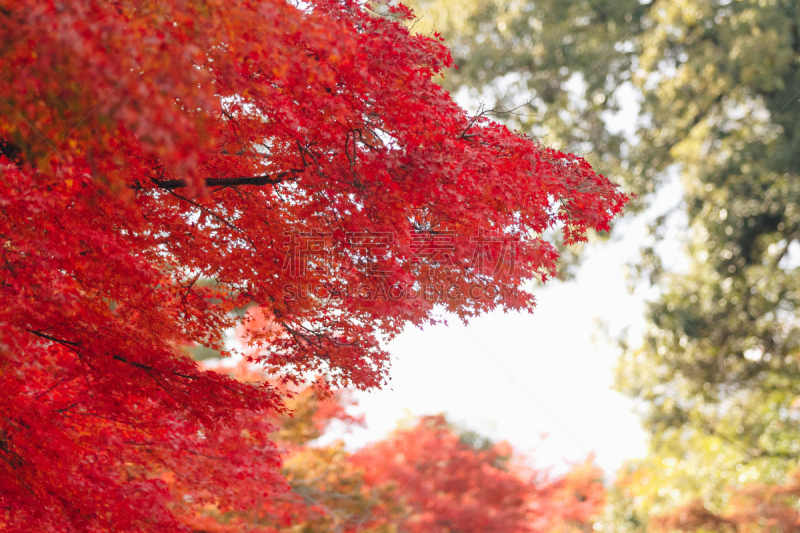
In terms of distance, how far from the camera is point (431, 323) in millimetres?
4555

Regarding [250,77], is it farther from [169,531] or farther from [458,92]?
[458,92]

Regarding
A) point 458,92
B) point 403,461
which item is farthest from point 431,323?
point 403,461

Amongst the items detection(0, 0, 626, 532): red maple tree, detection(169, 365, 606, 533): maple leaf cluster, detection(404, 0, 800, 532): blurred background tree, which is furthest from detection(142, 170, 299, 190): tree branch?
detection(404, 0, 800, 532): blurred background tree

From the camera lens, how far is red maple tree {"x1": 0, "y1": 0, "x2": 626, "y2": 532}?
9.75ft

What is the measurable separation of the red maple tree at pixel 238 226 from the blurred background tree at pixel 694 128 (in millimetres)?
6654

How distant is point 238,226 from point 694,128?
9.82 m

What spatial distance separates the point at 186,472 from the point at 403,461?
1425 cm

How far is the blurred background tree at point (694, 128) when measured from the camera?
35.3ft

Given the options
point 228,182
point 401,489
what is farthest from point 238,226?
point 401,489

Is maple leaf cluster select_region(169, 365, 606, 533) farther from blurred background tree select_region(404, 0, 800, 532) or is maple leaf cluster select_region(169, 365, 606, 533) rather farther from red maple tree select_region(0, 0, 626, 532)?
blurred background tree select_region(404, 0, 800, 532)

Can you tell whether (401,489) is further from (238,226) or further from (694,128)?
(238,226)

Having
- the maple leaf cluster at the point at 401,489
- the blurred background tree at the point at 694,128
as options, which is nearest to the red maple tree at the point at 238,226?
the maple leaf cluster at the point at 401,489

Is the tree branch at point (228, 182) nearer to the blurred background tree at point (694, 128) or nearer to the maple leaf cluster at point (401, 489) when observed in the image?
the maple leaf cluster at point (401, 489)

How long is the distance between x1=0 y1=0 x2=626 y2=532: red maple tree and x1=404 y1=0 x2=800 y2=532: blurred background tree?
6.65m
